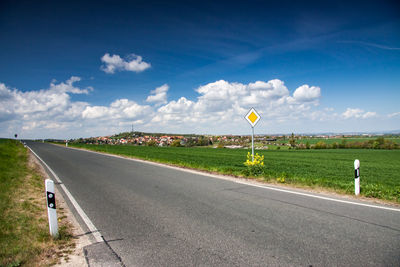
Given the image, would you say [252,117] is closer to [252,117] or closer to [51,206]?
[252,117]

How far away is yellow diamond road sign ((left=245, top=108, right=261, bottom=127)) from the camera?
10766 mm

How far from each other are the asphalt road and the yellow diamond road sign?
4638 millimetres

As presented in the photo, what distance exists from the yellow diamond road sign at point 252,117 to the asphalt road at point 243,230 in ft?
15.2

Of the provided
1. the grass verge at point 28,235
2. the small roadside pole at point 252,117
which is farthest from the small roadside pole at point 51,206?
the small roadside pole at point 252,117

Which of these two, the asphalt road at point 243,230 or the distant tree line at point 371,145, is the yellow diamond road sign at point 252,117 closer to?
the asphalt road at point 243,230

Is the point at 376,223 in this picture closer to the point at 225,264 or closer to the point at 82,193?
the point at 225,264

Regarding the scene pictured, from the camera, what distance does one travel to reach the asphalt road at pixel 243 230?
3.07 metres

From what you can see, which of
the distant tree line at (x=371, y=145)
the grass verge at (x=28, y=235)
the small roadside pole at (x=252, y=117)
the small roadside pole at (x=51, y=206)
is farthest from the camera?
the distant tree line at (x=371, y=145)

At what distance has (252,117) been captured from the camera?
10.8 metres

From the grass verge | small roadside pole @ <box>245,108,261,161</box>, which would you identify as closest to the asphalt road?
the grass verge

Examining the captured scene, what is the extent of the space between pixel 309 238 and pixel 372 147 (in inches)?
2400

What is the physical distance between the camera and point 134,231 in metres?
4.15

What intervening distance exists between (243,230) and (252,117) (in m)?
7.48

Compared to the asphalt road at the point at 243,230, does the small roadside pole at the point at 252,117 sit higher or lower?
higher
